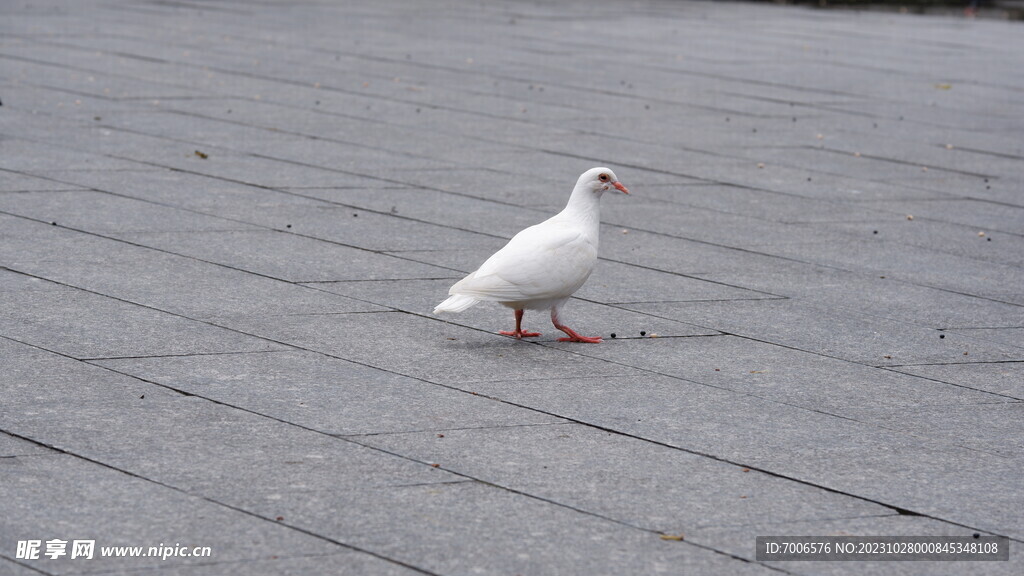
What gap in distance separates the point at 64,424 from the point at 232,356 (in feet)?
3.70

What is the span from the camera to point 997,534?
4.94 m

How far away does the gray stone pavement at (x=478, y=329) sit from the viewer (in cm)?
486

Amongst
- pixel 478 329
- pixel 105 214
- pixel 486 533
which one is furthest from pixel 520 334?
pixel 105 214

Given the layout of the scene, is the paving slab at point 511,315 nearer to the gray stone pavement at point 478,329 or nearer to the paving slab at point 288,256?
the gray stone pavement at point 478,329

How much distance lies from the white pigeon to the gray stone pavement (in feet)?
0.82

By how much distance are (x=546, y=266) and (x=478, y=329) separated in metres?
0.73

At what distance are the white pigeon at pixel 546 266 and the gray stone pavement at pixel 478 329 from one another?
0.82ft

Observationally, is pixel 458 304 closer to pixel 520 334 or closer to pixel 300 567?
pixel 520 334

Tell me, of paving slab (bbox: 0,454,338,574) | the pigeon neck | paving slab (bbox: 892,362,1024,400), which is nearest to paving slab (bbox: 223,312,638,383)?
the pigeon neck

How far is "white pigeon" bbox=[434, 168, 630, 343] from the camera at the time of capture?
676cm

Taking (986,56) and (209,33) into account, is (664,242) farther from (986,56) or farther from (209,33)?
(986,56)

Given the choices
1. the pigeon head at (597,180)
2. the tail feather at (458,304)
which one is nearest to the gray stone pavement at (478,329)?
the tail feather at (458,304)

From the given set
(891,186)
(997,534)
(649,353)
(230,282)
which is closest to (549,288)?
(649,353)

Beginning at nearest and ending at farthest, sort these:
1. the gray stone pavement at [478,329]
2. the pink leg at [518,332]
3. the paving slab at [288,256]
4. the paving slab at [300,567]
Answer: the paving slab at [300,567] → the gray stone pavement at [478,329] → the pink leg at [518,332] → the paving slab at [288,256]
